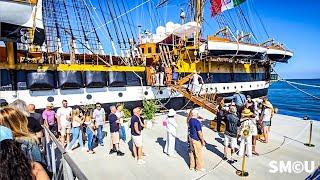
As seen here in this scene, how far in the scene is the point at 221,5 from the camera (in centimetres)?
2117

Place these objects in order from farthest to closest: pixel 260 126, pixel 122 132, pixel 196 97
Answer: pixel 196 97, pixel 260 126, pixel 122 132

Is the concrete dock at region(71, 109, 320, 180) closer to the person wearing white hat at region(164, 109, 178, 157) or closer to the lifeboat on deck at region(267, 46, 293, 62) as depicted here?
the person wearing white hat at region(164, 109, 178, 157)

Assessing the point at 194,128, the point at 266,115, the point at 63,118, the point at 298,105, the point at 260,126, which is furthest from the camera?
the point at 298,105

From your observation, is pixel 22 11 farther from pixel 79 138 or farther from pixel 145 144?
pixel 145 144

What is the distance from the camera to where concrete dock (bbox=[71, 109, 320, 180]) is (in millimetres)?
7500

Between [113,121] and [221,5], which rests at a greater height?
[221,5]

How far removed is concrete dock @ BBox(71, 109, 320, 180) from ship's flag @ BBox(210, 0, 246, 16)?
10883 mm

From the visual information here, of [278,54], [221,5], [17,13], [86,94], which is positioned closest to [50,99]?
[86,94]

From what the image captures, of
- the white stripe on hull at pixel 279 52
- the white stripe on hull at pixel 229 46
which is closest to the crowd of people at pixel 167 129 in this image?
the white stripe on hull at pixel 229 46

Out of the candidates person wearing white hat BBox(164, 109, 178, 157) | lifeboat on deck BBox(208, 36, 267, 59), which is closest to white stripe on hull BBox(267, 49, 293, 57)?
lifeboat on deck BBox(208, 36, 267, 59)

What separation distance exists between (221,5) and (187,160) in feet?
51.2

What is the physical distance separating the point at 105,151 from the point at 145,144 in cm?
162

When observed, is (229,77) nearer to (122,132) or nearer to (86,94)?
(86,94)

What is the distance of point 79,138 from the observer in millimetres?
9469
